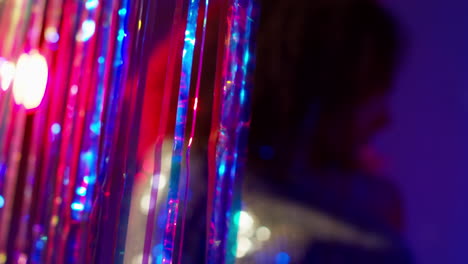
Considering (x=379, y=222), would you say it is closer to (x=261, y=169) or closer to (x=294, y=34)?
Answer: (x=261, y=169)

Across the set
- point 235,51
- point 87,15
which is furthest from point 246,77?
point 87,15

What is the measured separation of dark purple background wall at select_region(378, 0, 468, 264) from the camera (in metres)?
0.48

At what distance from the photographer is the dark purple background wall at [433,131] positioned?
0.48 meters

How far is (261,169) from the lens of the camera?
0.57 m

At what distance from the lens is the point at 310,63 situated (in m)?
0.56

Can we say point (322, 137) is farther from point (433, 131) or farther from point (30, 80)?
point (30, 80)

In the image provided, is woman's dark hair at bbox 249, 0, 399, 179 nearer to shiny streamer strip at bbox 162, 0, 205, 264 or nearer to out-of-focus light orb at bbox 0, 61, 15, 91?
shiny streamer strip at bbox 162, 0, 205, 264

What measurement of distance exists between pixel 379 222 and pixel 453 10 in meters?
0.26

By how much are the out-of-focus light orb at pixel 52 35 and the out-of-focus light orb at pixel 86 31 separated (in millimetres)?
39

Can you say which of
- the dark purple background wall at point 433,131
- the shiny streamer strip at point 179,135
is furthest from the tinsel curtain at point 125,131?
the dark purple background wall at point 433,131

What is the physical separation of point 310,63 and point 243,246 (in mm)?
242

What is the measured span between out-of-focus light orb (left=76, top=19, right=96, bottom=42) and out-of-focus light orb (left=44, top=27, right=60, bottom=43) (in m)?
0.04

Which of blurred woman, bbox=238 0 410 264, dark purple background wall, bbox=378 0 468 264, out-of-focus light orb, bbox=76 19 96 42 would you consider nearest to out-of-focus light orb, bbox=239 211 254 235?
blurred woman, bbox=238 0 410 264

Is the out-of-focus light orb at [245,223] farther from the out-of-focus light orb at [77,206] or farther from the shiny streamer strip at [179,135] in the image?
the out-of-focus light orb at [77,206]
